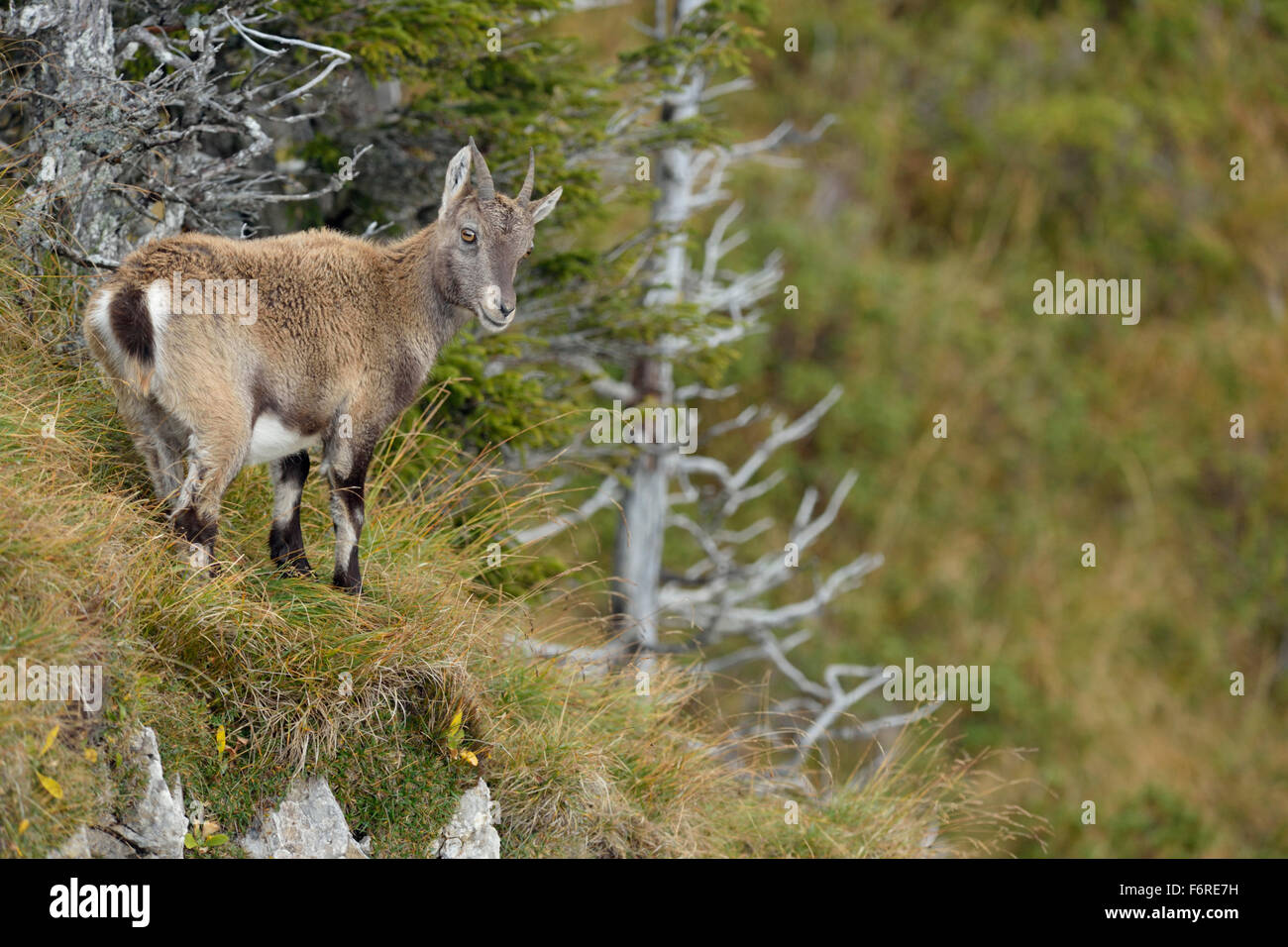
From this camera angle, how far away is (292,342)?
7.05 metres

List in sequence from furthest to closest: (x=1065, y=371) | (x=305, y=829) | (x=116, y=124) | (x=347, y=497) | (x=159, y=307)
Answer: (x=1065, y=371) → (x=116, y=124) → (x=347, y=497) → (x=305, y=829) → (x=159, y=307)

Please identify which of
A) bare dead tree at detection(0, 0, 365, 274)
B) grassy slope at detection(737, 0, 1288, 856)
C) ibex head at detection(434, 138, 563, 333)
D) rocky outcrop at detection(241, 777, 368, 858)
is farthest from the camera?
grassy slope at detection(737, 0, 1288, 856)

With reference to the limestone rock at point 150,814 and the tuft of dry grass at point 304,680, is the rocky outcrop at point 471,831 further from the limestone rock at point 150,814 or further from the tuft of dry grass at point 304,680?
the limestone rock at point 150,814

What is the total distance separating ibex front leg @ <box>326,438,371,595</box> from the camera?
23.8ft

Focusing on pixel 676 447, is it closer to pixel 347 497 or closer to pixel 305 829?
pixel 347 497

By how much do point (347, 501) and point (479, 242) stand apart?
58.8 inches

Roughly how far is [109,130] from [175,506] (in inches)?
105

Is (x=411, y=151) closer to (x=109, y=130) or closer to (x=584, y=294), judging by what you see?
(x=584, y=294)

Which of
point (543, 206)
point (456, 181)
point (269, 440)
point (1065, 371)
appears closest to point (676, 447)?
point (543, 206)

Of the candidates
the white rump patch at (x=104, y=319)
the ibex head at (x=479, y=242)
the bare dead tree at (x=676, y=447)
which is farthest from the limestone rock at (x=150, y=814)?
the bare dead tree at (x=676, y=447)

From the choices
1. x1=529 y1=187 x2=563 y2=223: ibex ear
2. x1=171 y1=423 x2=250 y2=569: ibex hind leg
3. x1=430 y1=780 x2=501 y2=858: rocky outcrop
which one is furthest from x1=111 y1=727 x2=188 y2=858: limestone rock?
x1=529 y1=187 x2=563 y2=223: ibex ear

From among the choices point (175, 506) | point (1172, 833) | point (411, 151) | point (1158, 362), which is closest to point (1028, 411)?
point (1158, 362)

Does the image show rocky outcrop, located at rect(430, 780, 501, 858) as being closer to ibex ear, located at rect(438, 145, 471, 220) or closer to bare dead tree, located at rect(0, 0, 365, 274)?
ibex ear, located at rect(438, 145, 471, 220)

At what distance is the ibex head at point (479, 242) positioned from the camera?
744 centimetres
